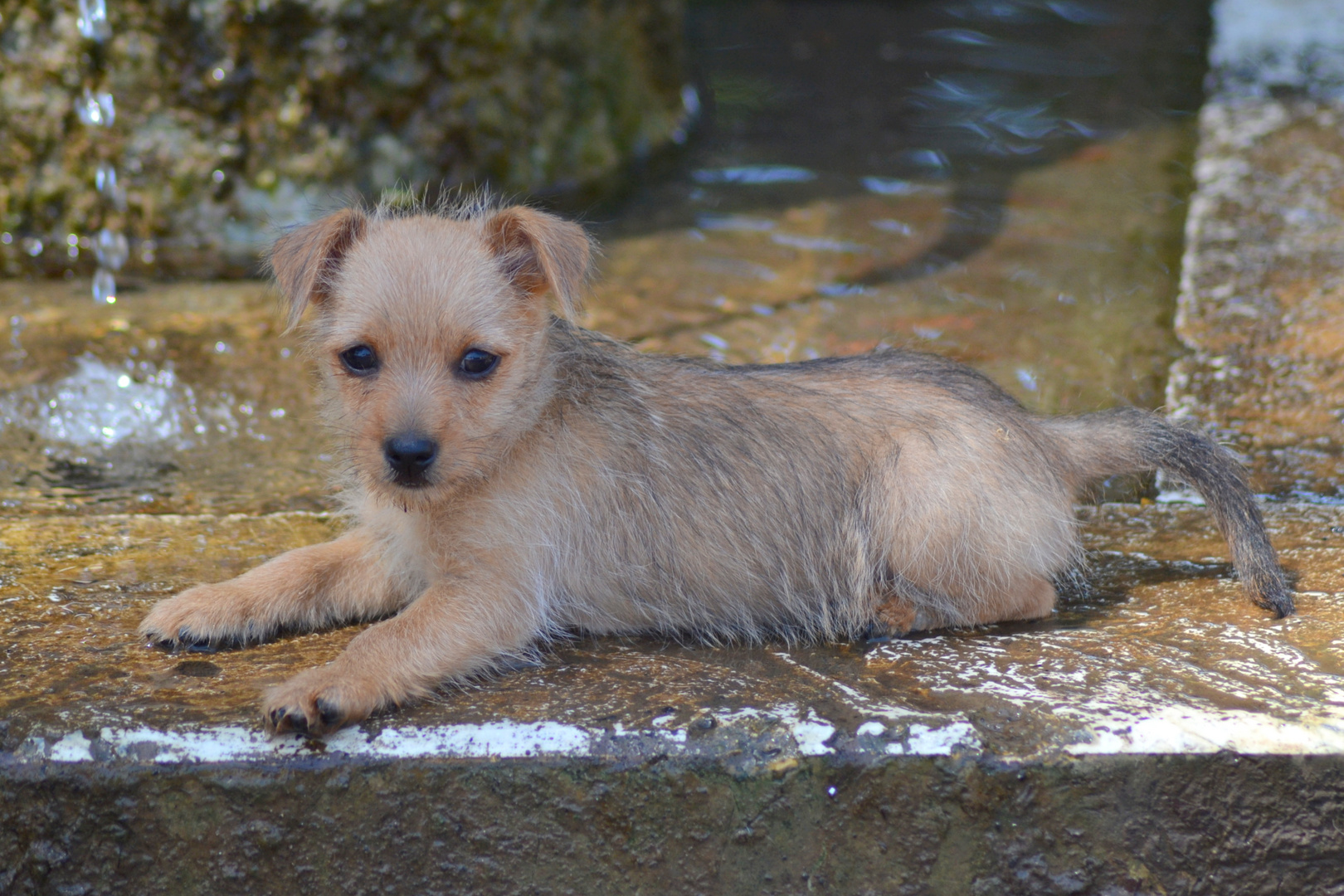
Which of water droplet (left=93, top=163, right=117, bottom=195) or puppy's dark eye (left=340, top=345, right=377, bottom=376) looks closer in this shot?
puppy's dark eye (left=340, top=345, right=377, bottom=376)

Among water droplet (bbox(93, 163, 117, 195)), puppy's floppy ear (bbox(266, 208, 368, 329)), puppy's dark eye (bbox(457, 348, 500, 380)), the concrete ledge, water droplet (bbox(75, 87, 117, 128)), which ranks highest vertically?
water droplet (bbox(75, 87, 117, 128))

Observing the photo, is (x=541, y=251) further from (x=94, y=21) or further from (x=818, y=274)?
(x=94, y=21)

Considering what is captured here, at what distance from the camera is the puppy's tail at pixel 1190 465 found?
149 inches

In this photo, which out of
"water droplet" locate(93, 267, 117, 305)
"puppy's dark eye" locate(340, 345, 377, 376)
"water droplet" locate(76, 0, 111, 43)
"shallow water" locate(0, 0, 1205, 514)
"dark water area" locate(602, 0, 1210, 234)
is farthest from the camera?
"dark water area" locate(602, 0, 1210, 234)

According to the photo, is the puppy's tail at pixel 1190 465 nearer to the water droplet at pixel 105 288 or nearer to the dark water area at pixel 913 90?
the dark water area at pixel 913 90

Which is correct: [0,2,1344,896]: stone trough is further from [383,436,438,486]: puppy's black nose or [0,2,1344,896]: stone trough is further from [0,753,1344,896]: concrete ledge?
[383,436,438,486]: puppy's black nose

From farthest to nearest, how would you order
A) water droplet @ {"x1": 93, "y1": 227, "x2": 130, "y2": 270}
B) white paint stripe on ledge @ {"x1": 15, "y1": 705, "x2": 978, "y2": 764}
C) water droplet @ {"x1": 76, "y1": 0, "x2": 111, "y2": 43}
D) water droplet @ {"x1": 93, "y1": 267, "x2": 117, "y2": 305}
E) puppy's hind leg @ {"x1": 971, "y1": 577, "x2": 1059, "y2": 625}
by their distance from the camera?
water droplet @ {"x1": 93, "y1": 227, "x2": 130, "y2": 270}
water droplet @ {"x1": 76, "y1": 0, "x2": 111, "y2": 43}
water droplet @ {"x1": 93, "y1": 267, "x2": 117, "y2": 305}
puppy's hind leg @ {"x1": 971, "y1": 577, "x2": 1059, "y2": 625}
white paint stripe on ledge @ {"x1": 15, "y1": 705, "x2": 978, "y2": 764}

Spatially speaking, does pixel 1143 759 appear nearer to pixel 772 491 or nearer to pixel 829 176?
pixel 772 491

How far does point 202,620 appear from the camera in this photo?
12.1ft

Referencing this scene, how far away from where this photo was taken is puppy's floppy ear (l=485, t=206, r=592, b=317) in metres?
3.68

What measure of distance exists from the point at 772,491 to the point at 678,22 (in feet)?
24.9

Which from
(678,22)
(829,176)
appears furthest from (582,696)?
(678,22)

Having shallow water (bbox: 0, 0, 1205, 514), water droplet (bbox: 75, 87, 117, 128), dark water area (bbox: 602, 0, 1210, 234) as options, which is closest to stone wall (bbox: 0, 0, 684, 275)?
water droplet (bbox: 75, 87, 117, 128)

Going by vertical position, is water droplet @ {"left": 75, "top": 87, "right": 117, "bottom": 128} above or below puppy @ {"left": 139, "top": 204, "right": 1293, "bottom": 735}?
above
